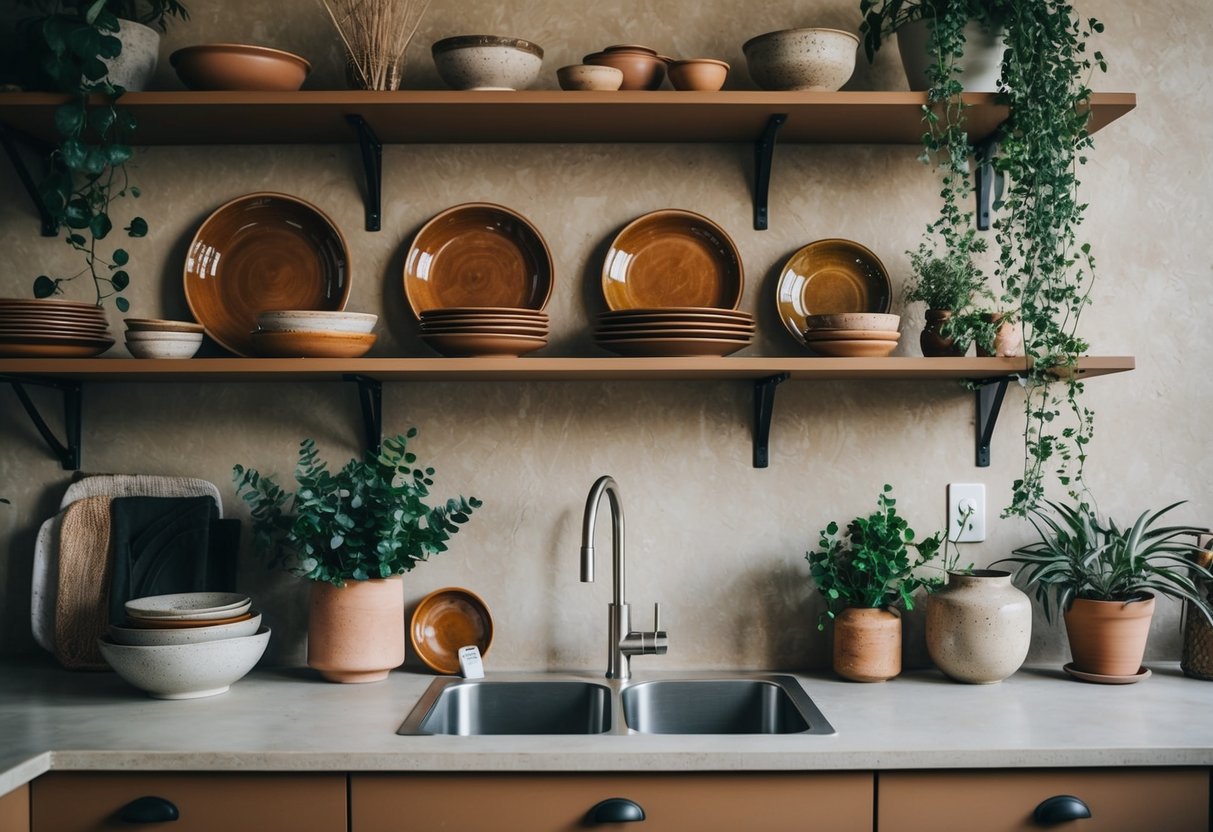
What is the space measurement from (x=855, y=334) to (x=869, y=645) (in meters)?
0.63

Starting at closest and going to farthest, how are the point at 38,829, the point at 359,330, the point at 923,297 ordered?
the point at 38,829
the point at 359,330
the point at 923,297

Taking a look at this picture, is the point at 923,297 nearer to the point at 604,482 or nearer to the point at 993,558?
the point at 993,558

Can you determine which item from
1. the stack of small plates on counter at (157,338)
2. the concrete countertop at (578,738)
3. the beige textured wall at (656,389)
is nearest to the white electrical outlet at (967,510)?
the beige textured wall at (656,389)

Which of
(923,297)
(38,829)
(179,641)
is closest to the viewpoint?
(38,829)

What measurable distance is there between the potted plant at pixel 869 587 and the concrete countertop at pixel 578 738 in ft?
0.30

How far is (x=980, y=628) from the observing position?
1848 mm

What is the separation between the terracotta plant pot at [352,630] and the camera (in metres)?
1.88

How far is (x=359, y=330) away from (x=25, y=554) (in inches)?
38.8

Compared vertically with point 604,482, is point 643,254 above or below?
above

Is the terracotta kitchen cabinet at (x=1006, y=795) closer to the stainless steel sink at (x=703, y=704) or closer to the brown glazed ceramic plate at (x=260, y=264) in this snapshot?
the stainless steel sink at (x=703, y=704)

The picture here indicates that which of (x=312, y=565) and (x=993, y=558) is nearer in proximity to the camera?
(x=312, y=565)

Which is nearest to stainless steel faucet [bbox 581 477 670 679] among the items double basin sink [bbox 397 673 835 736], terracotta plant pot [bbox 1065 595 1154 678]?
double basin sink [bbox 397 673 835 736]

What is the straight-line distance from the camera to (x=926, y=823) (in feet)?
5.00

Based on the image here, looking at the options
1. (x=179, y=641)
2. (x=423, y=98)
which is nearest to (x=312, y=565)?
(x=179, y=641)
